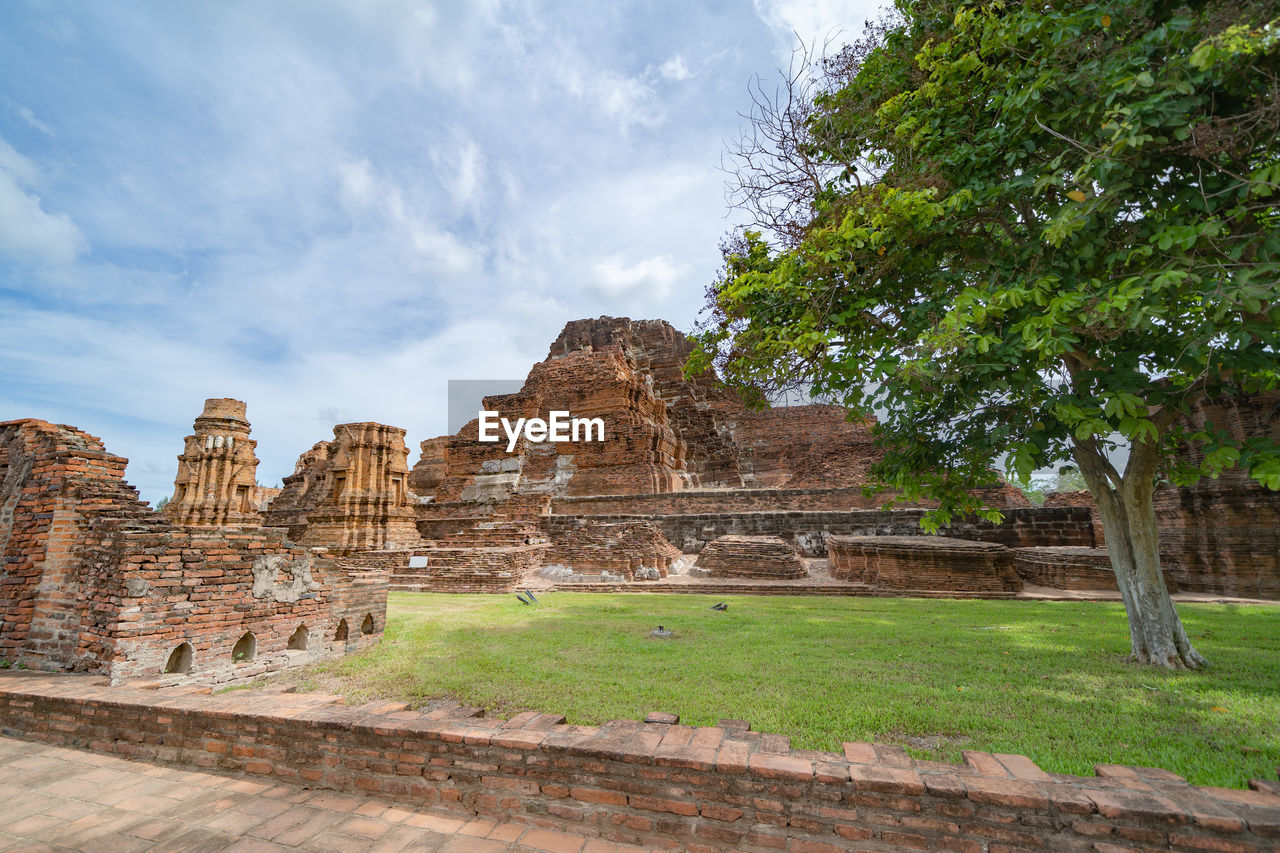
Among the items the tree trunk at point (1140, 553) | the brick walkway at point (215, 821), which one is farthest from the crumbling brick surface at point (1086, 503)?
the brick walkway at point (215, 821)

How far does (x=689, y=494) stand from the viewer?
64.5ft

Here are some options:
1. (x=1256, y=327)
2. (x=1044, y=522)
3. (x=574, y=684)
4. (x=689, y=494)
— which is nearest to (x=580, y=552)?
(x=689, y=494)

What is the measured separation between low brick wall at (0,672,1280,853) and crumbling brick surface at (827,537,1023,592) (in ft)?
27.4

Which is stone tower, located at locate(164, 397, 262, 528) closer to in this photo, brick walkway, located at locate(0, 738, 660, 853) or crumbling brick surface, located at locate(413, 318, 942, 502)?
crumbling brick surface, located at locate(413, 318, 942, 502)

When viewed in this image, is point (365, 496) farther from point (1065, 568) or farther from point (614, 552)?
point (1065, 568)

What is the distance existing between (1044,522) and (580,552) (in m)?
10.8

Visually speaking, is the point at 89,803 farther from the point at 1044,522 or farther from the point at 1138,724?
the point at 1044,522

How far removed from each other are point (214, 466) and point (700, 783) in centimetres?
2202

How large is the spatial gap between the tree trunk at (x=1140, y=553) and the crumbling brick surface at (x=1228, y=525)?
18.2 ft

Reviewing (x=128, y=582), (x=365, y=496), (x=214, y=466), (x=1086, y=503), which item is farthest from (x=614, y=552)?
(x=214, y=466)

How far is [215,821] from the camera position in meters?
2.85

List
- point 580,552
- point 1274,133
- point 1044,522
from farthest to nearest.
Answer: point 580,552, point 1044,522, point 1274,133

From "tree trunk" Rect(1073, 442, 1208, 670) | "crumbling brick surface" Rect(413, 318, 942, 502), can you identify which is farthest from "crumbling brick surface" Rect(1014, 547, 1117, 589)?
"crumbling brick surface" Rect(413, 318, 942, 502)

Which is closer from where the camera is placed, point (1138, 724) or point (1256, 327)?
point (1256, 327)
